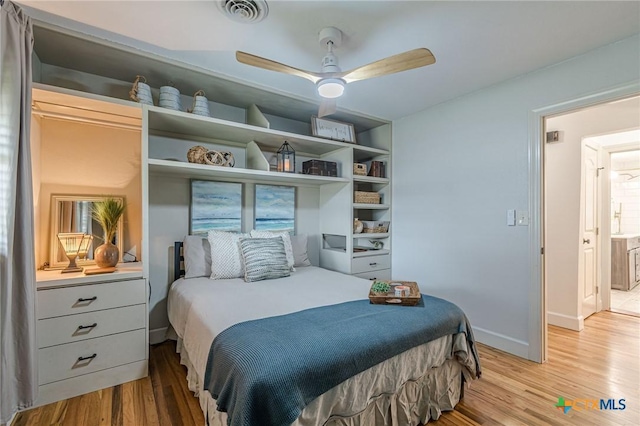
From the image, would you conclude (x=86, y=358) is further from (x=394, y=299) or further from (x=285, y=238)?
(x=394, y=299)

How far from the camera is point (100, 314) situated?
1.90 m

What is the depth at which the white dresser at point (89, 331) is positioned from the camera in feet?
5.71

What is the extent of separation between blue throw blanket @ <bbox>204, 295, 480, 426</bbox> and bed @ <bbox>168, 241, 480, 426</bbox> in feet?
0.18

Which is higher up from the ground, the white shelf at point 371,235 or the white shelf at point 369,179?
the white shelf at point 369,179

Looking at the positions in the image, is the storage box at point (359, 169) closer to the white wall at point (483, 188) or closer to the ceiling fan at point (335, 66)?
the white wall at point (483, 188)

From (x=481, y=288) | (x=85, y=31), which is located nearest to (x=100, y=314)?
(x=85, y=31)

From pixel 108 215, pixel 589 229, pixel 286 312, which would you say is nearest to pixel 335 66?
pixel 286 312

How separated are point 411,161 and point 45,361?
11.8ft

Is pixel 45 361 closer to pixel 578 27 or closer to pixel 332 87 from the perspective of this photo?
pixel 332 87

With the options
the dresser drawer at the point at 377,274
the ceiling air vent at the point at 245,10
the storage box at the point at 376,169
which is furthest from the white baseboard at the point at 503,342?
the ceiling air vent at the point at 245,10

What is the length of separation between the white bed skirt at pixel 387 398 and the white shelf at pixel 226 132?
1.91 m

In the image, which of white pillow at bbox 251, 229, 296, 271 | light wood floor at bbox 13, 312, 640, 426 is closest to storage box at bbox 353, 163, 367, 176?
white pillow at bbox 251, 229, 296, 271

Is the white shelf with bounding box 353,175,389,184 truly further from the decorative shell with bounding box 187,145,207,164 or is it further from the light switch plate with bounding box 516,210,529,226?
the decorative shell with bounding box 187,145,207,164

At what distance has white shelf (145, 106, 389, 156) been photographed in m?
2.26
